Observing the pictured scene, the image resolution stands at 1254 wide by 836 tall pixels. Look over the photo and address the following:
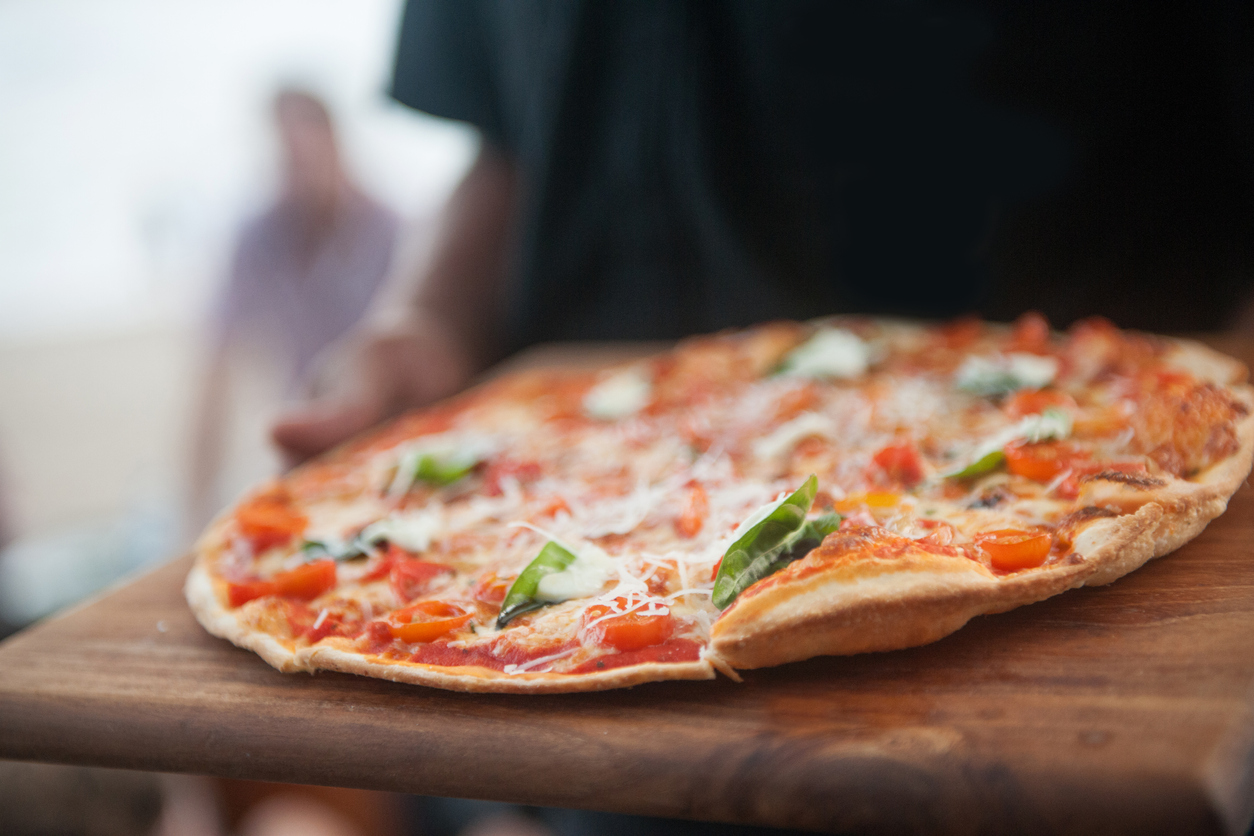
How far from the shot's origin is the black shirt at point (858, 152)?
2586mm

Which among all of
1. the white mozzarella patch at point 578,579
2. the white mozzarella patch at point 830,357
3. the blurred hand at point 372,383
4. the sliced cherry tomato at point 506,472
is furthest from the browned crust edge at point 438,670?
the white mozzarella patch at point 830,357

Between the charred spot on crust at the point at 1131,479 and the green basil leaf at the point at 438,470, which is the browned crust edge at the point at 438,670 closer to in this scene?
the green basil leaf at the point at 438,470

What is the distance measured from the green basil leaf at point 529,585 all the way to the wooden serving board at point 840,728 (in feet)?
0.68

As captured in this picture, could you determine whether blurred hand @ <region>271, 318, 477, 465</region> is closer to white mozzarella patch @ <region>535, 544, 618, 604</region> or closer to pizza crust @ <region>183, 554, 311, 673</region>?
pizza crust @ <region>183, 554, 311, 673</region>

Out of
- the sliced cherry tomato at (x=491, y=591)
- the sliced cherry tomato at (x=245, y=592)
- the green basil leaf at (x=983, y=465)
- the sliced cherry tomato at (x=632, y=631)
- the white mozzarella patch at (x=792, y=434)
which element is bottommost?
the sliced cherry tomato at (x=245, y=592)

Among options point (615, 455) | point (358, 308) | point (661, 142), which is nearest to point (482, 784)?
point (615, 455)

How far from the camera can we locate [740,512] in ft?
5.65

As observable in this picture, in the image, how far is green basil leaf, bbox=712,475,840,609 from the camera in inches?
55.2

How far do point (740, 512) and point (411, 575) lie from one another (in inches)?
25.4

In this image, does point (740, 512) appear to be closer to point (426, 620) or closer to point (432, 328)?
point (426, 620)

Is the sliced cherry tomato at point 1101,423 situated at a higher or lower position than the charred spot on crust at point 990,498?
higher

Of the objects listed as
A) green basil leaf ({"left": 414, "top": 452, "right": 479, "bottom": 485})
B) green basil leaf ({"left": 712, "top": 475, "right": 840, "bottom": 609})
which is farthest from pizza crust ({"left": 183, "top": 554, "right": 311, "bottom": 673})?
green basil leaf ({"left": 712, "top": 475, "right": 840, "bottom": 609})

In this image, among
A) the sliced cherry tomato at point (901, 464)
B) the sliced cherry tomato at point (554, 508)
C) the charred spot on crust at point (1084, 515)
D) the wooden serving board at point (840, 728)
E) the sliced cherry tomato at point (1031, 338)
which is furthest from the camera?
the sliced cherry tomato at point (1031, 338)

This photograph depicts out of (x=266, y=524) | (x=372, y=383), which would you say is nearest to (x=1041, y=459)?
(x=266, y=524)
